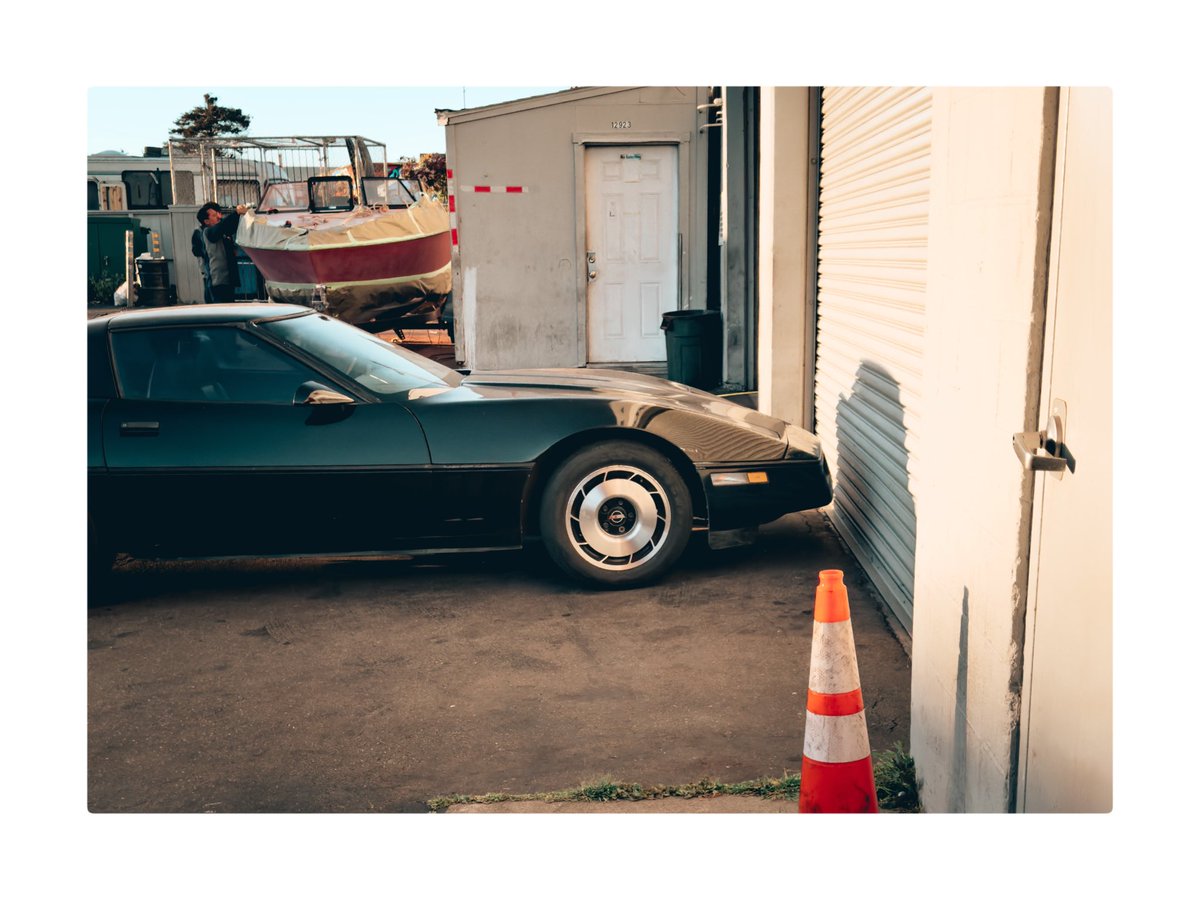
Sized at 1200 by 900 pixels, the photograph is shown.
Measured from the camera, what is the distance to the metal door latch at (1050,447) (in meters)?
2.57

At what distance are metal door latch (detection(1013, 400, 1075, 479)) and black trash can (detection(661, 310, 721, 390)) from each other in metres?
9.44

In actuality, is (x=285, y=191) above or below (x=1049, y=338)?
above

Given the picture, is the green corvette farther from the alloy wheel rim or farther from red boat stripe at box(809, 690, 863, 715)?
red boat stripe at box(809, 690, 863, 715)

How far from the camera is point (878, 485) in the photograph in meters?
5.84

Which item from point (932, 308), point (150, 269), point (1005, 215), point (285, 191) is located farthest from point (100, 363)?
point (150, 269)

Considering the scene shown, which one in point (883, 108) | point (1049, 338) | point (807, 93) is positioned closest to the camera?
point (1049, 338)

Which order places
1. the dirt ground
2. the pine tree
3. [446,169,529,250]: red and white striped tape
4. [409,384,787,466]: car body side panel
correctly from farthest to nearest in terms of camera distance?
1. the pine tree
2. [446,169,529,250]: red and white striped tape
3. [409,384,787,466]: car body side panel
4. the dirt ground

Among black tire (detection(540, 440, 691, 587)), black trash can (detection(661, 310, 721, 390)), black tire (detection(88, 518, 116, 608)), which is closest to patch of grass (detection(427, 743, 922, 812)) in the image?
black tire (detection(540, 440, 691, 587))

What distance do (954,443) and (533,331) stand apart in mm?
10641

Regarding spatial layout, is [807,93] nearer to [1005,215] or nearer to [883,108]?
[883,108]

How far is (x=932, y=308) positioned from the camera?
3426 mm

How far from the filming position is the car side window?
5.52m

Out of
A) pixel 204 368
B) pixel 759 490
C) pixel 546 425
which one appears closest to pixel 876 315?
pixel 759 490

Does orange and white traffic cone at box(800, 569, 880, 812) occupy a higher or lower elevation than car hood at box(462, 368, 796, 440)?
lower
